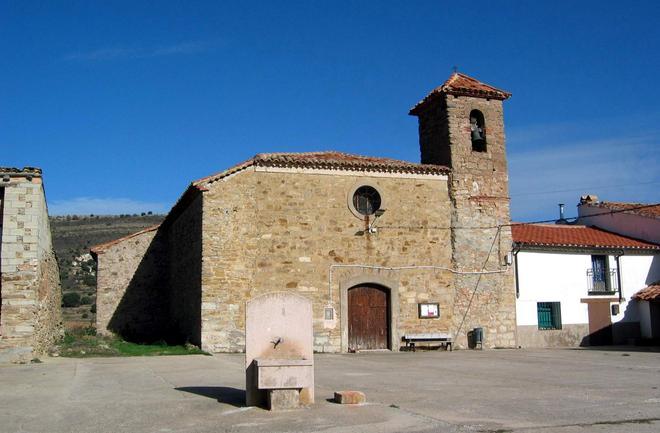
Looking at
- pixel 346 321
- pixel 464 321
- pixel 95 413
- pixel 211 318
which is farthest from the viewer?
pixel 464 321

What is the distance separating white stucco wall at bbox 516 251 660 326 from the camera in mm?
22797

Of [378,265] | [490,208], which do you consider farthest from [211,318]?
[490,208]

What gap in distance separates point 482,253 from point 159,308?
12.7 m

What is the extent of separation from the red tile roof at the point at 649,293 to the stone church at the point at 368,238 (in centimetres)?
605

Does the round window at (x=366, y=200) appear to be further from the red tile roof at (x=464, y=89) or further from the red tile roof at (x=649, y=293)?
the red tile roof at (x=649, y=293)

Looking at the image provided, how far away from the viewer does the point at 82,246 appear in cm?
5800

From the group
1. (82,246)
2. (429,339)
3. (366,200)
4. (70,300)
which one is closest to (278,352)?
(366,200)

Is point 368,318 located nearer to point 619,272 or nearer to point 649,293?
point 619,272

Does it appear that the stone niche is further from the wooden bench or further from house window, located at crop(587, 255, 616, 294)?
house window, located at crop(587, 255, 616, 294)

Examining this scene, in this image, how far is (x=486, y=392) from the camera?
1018 centimetres

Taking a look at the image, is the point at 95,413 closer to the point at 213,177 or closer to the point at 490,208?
the point at 213,177

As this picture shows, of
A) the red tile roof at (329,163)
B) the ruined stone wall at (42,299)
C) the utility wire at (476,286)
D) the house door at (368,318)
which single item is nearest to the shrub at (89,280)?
the ruined stone wall at (42,299)

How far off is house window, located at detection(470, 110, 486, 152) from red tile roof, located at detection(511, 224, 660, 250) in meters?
3.40

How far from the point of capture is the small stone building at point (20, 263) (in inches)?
595
